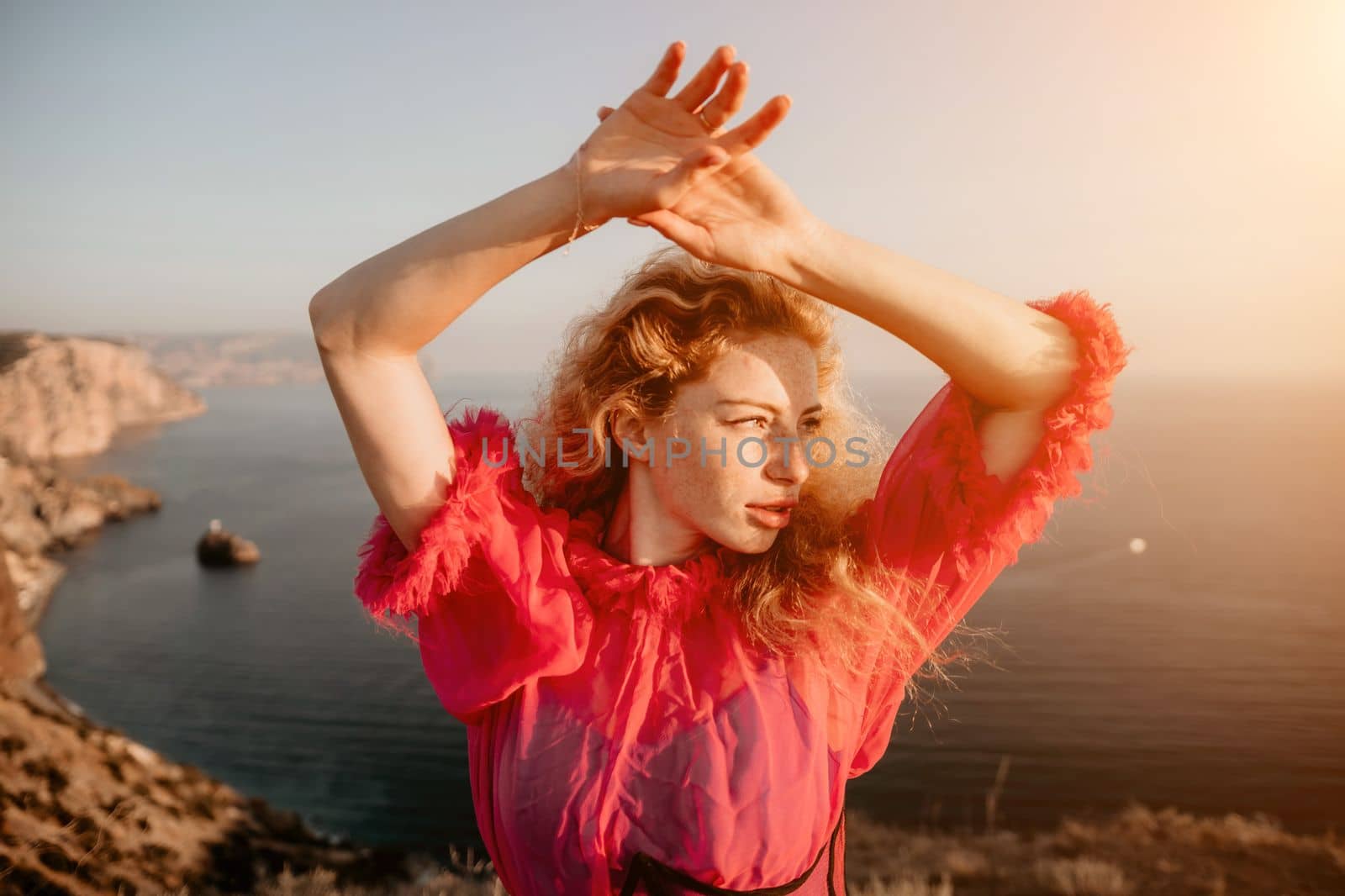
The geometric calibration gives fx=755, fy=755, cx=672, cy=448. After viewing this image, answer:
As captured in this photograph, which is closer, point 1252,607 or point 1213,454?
point 1252,607

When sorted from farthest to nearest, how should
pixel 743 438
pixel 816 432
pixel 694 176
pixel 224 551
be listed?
pixel 224 551 < pixel 816 432 < pixel 743 438 < pixel 694 176

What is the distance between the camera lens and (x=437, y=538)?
1172 millimetres

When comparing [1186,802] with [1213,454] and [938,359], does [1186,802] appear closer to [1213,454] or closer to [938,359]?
[938,359]

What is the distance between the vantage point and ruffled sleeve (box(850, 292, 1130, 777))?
44.4 inches

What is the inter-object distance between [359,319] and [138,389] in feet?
126

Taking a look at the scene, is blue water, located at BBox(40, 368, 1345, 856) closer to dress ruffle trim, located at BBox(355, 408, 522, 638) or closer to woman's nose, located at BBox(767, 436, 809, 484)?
dress ruffle trim, located at BBox(355, 408, 522, 638)

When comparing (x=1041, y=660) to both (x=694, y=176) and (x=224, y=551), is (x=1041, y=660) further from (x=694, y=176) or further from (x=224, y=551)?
(x=224, y=551)

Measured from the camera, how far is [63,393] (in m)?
27.1

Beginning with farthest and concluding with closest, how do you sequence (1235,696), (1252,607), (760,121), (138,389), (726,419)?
(138,389) → (1252,607) → (1235,696) → (726,419) → (760,121)

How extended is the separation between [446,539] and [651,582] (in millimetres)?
415

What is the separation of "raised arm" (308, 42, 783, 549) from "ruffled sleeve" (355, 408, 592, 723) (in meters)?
0.15

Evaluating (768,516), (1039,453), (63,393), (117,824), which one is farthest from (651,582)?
(63,393)

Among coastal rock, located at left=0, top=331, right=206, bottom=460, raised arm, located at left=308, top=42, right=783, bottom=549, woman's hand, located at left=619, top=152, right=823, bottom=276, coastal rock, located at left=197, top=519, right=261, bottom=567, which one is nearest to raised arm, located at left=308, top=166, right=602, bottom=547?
raised arm, located at left=308, top=42, right=783, bottom=549

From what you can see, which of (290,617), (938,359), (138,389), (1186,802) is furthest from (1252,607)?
(138,389)
